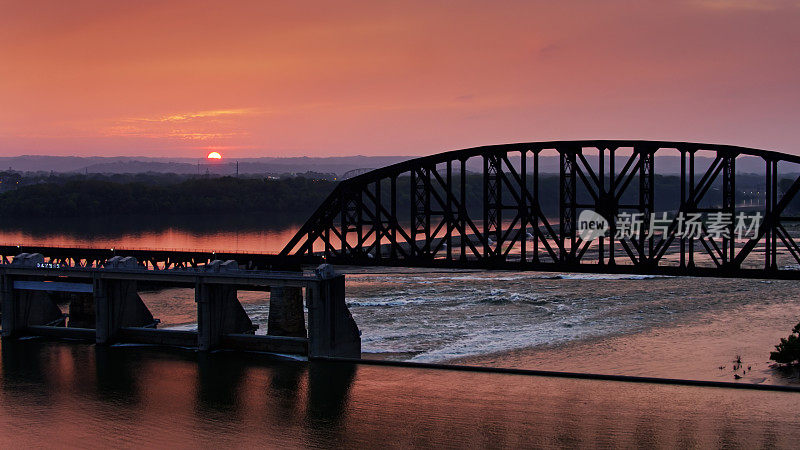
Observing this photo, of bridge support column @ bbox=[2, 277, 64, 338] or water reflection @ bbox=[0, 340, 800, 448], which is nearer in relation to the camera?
water reflection @ bbox=[0, 340, 800, 448]

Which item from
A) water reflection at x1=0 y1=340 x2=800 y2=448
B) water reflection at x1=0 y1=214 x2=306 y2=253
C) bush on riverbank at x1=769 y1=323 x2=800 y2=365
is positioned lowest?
water reflection at x1=0 y1=340 x2=800 y2=448

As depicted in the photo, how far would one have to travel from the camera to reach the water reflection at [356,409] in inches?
1405

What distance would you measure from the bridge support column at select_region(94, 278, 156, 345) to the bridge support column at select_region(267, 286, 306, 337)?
8558 mm

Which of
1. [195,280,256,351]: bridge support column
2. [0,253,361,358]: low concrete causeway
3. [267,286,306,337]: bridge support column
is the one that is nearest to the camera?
[0,253,361,358]: low concrete causeway

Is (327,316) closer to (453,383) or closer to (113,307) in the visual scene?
(453,383)

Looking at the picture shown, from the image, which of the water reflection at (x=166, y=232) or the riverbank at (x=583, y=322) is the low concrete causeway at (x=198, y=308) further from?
the water reflection at (x=166, y=232)

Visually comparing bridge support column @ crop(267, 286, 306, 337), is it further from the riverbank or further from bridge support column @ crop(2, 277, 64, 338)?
bridge support column @ crop(2, 277, 64, 338)

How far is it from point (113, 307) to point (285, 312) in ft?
33.5

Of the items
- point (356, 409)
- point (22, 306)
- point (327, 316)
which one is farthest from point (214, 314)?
point (22, 306)

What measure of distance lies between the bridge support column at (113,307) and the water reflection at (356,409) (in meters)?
4.66

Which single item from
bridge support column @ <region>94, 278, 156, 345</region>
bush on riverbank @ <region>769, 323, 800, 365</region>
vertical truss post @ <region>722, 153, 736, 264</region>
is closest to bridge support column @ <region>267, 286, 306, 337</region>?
bridge support column @ <region>94, 278, 156, 345</region>

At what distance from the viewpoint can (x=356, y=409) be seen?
131 feet

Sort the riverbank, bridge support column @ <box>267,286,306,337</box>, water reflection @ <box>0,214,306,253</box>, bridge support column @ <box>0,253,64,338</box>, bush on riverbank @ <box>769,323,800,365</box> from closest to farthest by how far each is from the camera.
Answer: bush on riverbank @ <box>769,323,800,365</box> < the riverbank < bridge support column @ <box>267,286,306,337</box> < bridge support column @ <box>0,253,64,338</box> < water reflection @ <box>0,214,306,253</box>

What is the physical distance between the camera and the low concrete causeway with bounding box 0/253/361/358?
4650 cm
